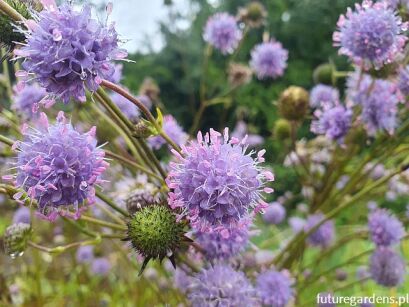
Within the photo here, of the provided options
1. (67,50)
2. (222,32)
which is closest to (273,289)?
(67,50)

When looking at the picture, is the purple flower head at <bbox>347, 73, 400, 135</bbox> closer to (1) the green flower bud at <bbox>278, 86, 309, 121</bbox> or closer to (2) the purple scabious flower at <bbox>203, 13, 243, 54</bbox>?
(1) the green flower bud at <bbox>278, 86, 309, 121</bbox>

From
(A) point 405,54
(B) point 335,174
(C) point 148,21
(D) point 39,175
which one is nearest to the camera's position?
(D) point 39,175

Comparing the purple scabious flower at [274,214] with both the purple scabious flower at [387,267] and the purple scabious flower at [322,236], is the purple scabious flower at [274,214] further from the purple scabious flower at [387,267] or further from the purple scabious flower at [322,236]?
the purple scabious flower at [387,267]

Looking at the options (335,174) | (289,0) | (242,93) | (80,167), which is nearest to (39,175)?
(80,167)

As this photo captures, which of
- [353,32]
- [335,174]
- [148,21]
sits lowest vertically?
[335,174]

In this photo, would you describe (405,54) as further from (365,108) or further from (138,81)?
(138,81)

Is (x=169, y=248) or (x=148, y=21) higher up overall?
(x=148, y=21)

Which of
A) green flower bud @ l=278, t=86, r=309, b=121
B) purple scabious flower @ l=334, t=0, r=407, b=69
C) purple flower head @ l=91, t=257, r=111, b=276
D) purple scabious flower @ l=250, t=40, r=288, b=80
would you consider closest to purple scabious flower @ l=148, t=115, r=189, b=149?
green flower bud @ l=278, t=86, r=309, b=121
